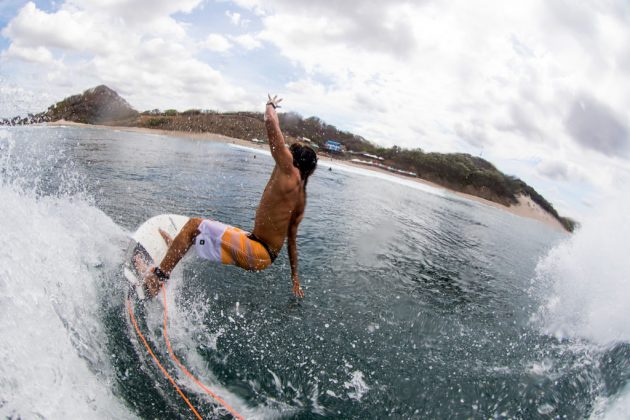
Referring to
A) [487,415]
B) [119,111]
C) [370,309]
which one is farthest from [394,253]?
[119,111]

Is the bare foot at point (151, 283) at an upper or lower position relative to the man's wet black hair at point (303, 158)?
lower

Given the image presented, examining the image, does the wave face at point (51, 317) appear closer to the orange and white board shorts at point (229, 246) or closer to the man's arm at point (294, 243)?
the orange and white board shorts at point (229, 246)

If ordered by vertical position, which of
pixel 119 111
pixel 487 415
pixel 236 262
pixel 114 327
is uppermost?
pixel 119 111

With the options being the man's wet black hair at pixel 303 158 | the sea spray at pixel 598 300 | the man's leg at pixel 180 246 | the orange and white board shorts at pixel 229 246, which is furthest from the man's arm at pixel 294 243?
the sea spray at pixel 598 300

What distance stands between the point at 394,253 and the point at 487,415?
289 inches

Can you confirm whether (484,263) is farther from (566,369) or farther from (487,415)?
(487,415)

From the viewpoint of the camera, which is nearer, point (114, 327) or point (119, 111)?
point (114, 327)

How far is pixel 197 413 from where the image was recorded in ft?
12.7

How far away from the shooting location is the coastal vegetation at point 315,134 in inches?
3332

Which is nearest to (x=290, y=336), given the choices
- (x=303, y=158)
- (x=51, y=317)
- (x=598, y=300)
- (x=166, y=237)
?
(x=166, y=237)

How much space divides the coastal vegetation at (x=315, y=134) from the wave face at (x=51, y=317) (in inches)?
3023

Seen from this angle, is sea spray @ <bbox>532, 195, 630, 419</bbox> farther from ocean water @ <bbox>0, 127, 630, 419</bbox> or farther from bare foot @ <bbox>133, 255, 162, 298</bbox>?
bare foot @ <bbox>133, 255, 162, 298</bbox>

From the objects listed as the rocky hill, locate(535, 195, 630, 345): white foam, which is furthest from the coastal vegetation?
locate(535, 195, 630, 345): white foam

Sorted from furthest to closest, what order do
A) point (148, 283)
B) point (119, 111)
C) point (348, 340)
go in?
point (119, 111), point (348, 340), point (148, 283)
